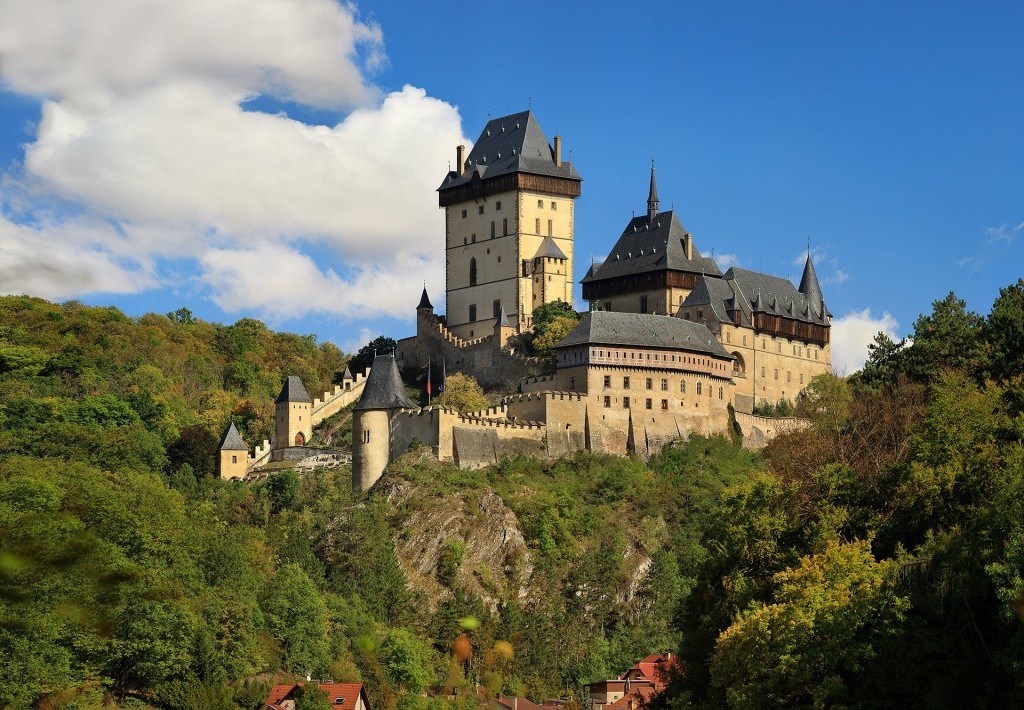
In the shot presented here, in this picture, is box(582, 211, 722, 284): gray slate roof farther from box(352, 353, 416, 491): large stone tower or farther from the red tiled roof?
the red tiled roof

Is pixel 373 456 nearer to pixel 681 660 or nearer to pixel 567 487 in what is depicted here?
pixel 567 487

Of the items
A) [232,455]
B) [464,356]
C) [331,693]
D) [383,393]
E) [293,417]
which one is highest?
[464,356]

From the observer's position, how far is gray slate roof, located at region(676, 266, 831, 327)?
8138cm

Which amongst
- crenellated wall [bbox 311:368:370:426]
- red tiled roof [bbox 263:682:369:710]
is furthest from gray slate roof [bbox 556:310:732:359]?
red tiled roof [bbox 263:682:369:710]

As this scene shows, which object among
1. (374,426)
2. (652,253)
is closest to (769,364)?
(652,253)

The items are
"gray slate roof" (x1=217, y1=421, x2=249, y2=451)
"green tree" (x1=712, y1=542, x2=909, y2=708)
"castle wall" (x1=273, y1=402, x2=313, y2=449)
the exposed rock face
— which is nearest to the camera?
"green tree" (x1=712, y1=542, x2=909, y2=708)

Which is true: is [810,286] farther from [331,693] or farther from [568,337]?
[331,693]

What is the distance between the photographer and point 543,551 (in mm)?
67062

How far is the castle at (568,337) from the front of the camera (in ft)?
233

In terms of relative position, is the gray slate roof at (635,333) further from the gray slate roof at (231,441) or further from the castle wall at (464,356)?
the gray slate roof at (231,441)

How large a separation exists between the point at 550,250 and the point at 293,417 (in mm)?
17339

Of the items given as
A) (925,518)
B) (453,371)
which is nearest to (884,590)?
(925,518)

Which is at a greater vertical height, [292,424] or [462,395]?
[462,395]

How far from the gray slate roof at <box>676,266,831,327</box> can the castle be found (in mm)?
97
